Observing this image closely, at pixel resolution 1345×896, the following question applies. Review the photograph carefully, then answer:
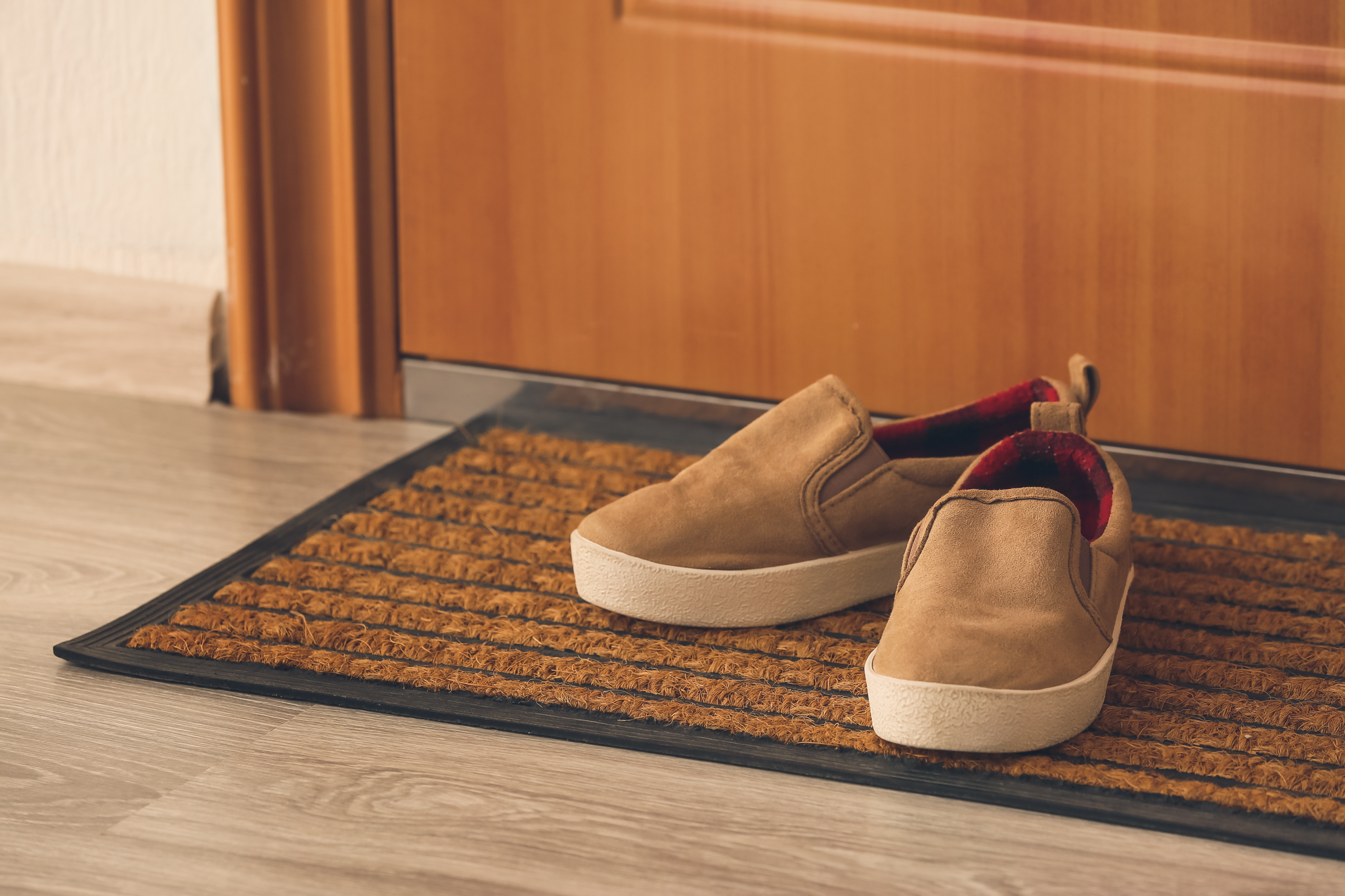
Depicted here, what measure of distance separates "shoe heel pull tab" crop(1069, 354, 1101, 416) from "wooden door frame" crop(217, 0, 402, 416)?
74 centimetres

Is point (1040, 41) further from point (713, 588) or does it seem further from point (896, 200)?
point (713, 588)

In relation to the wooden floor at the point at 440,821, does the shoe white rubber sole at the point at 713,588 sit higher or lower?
higher

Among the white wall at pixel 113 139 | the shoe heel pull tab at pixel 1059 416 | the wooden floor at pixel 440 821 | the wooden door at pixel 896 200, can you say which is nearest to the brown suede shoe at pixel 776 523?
the shoe heel pull tab at pixel 1059 416

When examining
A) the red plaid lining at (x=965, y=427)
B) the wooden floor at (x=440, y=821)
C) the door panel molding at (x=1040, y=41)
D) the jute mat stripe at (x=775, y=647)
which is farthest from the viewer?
the door panel molding at (x=1040, y=41)

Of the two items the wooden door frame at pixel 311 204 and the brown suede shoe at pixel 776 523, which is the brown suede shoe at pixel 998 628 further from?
the wooden door frame at pixel 311 204

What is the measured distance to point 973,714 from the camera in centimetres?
71

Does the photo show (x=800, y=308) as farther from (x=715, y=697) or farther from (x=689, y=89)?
(x=715, y=697)

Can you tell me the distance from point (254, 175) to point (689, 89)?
465 mm

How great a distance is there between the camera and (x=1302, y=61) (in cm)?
106

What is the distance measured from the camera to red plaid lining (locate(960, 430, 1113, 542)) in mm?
854

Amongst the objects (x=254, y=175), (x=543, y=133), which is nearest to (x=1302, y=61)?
(x=543, y=133)

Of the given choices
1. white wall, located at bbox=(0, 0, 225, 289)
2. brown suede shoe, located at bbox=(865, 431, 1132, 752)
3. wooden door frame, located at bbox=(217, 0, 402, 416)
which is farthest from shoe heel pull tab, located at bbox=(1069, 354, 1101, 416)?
white wall, located at bbox=(0, 0, 225, 289)

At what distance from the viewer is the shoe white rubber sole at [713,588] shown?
0.87 metres

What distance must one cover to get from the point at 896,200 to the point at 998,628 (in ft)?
1.91
